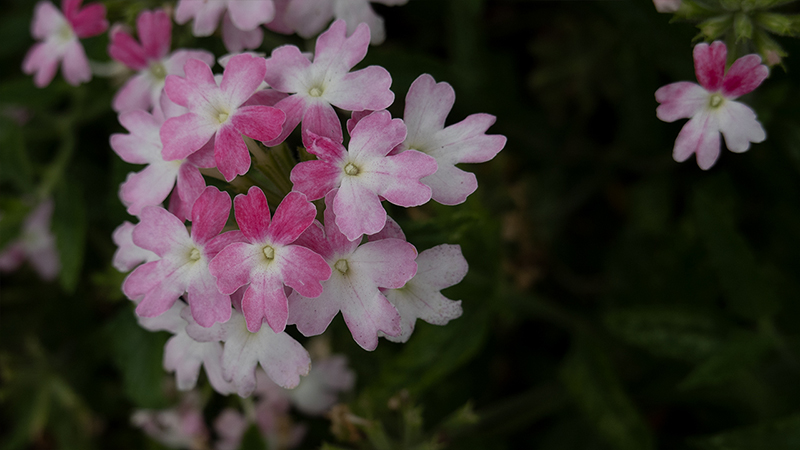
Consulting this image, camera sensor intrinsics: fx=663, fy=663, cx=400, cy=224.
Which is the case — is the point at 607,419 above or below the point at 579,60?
below

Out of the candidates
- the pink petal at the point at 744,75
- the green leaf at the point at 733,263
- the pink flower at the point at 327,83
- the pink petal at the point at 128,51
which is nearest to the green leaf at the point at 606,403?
the green leaf at the point at 733,263

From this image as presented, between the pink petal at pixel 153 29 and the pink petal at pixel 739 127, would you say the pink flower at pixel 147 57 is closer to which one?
the pink petal at pixel 153 29

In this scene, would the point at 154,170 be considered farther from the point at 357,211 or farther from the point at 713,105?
the point at 713,105

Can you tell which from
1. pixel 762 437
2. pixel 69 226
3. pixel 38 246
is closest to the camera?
pixel 762 437

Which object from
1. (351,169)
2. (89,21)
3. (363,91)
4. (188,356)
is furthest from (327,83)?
(89,21)

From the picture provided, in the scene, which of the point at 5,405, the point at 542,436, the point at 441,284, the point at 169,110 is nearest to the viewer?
the point at 441,284

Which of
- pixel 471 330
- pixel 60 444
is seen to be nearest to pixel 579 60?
pixel 471 330

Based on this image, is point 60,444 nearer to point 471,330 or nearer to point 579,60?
point 471,330
